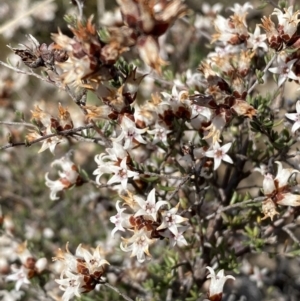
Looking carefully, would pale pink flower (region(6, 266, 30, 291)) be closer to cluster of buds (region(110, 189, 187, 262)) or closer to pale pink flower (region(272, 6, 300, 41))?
cluster of buds (region(110, 189, 187, 262))

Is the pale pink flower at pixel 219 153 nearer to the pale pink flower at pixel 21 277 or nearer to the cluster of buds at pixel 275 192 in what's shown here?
the cluster of buds at pixel 275 192

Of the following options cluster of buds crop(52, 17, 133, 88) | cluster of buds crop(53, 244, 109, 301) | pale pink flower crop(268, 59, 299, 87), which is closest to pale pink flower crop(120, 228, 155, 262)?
cluster of buds crop(53, 244, 109, 301)

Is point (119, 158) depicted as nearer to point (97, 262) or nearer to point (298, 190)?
point (97, 262)

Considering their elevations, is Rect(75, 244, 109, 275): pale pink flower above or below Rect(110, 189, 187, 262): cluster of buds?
below

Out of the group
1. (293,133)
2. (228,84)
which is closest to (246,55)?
(228,84)

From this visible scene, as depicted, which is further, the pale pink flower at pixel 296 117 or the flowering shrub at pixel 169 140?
the pale pink flower at pixel 296 117

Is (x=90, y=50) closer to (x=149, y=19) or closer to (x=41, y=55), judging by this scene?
(x=149, y=19)

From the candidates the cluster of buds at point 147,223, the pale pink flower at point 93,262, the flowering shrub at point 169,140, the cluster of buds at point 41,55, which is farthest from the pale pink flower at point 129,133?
the pale pink flower at point 93,262
